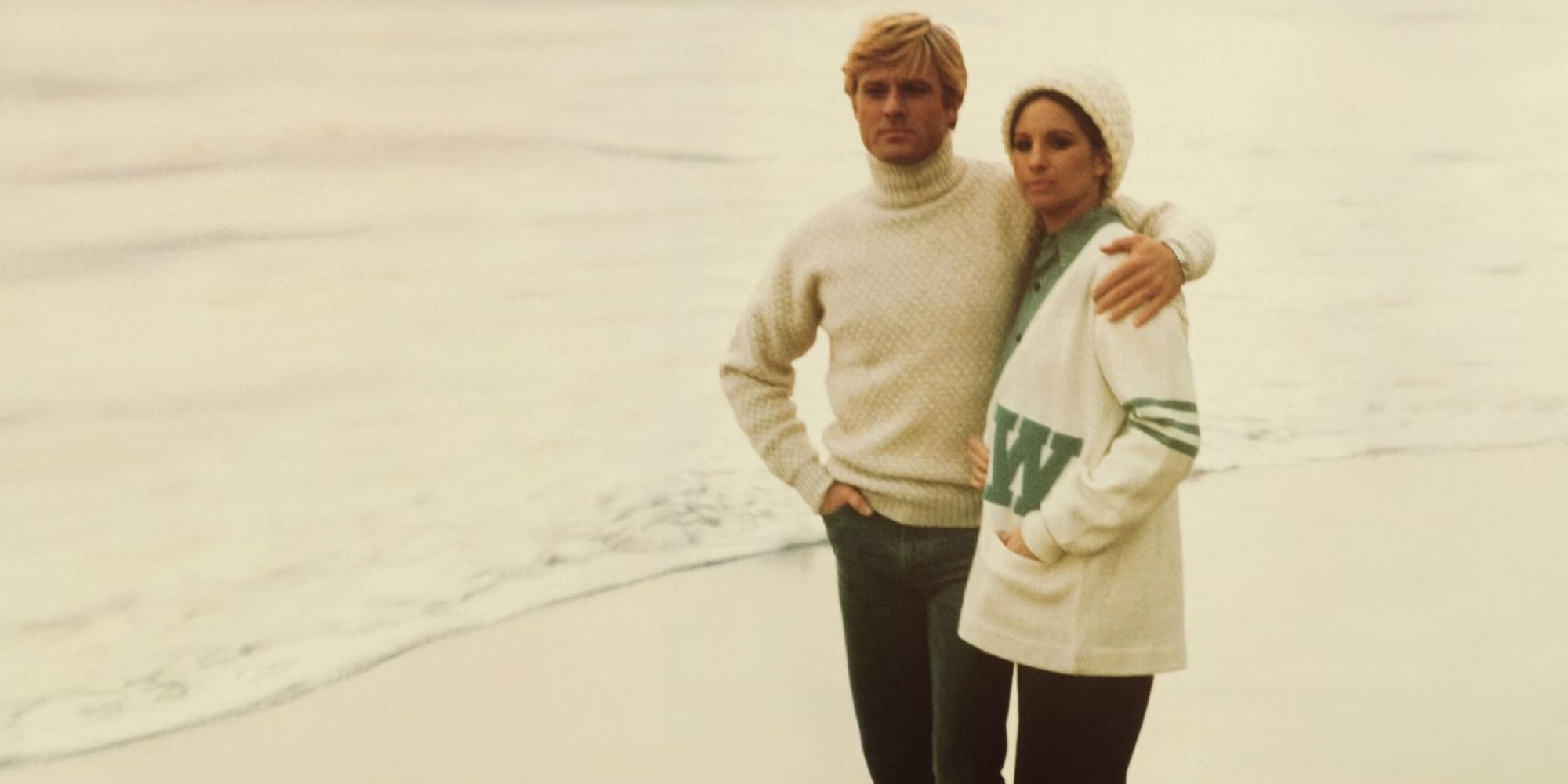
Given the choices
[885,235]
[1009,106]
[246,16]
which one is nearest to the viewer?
[1009,106]

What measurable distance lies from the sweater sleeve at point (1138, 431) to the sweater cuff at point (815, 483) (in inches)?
12.4

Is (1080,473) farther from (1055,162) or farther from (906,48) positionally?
(906,48)

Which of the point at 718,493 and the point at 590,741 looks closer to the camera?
the point at 590,741

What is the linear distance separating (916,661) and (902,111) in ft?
1.93

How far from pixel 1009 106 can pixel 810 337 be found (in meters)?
0.37

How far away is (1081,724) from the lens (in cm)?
138

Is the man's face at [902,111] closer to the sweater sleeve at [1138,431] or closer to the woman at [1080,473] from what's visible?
the woman at [1080,473]

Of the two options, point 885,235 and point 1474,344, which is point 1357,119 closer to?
point 1474,344

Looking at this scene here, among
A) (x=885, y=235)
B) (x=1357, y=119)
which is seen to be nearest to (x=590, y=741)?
(x=885, y=235)

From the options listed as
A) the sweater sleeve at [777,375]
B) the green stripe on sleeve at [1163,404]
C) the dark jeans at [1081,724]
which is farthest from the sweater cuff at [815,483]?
the green stripe on sleeve at [1163,404]

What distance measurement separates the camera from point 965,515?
1.48 meters

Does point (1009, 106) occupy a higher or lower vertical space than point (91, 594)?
higher

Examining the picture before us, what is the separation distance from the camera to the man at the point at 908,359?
4.63 ft

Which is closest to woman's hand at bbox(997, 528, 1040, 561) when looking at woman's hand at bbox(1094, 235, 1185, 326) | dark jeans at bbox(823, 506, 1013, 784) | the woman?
the woman
